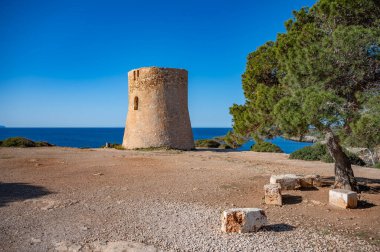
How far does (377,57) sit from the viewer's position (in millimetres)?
7031

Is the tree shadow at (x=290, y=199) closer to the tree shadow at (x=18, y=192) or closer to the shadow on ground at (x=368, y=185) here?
the shadow on ground at (x=368, y=185)

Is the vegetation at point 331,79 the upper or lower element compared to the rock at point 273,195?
upper

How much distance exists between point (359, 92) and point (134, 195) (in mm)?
Answer: 5887

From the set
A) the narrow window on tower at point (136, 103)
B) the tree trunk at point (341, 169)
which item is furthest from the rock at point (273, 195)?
the narrow window on tower at point (136, 103)

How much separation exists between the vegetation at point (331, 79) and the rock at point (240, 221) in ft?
7.83

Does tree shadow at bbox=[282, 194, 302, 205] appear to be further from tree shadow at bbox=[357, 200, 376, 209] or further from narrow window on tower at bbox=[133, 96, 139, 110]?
narrow window on tower at bbox=[133, 96, 139, 110]

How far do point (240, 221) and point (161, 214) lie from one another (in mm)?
1755

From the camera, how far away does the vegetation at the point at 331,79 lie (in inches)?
255

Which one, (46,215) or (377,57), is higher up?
(377,57)

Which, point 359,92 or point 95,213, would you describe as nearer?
point 95,213

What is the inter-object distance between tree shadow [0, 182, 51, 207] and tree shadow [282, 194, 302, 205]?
6026 mm

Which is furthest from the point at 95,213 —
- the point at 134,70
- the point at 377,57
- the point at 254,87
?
the point at 134,70

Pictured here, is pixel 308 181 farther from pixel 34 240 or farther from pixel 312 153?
pixel 312 153

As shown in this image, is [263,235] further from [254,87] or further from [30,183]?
[30,183]
